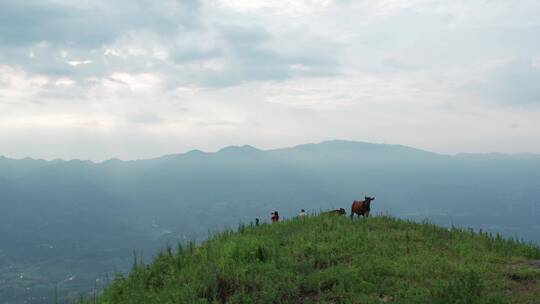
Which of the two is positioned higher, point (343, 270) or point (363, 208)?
point (363, 208)

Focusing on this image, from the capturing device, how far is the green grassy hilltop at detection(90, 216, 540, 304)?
10.4 m

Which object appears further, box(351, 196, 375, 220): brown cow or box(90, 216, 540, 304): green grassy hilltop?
box(351, 196, 375, 220): brown cow

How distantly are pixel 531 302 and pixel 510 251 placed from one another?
223 inches

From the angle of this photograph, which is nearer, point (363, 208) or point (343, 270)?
point (343, 270)

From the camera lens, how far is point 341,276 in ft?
37.3

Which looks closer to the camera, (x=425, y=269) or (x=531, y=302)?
(x=531, y=302)

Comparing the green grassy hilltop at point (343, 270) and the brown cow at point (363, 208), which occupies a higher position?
the brown cow at point (363, 208)

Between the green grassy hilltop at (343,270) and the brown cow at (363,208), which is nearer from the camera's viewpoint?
the green grassy hilltop at (343,270)

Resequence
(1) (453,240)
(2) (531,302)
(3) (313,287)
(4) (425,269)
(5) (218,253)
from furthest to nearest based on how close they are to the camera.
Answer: (1) (453,240), (5) (218,253), (4) (425,269), (3) (313,287), (2) (531,302)

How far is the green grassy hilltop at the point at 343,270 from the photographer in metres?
10.4

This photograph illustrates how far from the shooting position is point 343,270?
11.8m

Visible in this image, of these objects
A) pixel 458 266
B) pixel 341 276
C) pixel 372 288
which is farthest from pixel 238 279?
pixel 458 266

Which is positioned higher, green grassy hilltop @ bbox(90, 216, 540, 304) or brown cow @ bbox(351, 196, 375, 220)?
brown cow @ bbox(351, 196, 375, 220)

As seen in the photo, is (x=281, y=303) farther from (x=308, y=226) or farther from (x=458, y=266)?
(x=308, y=226)
